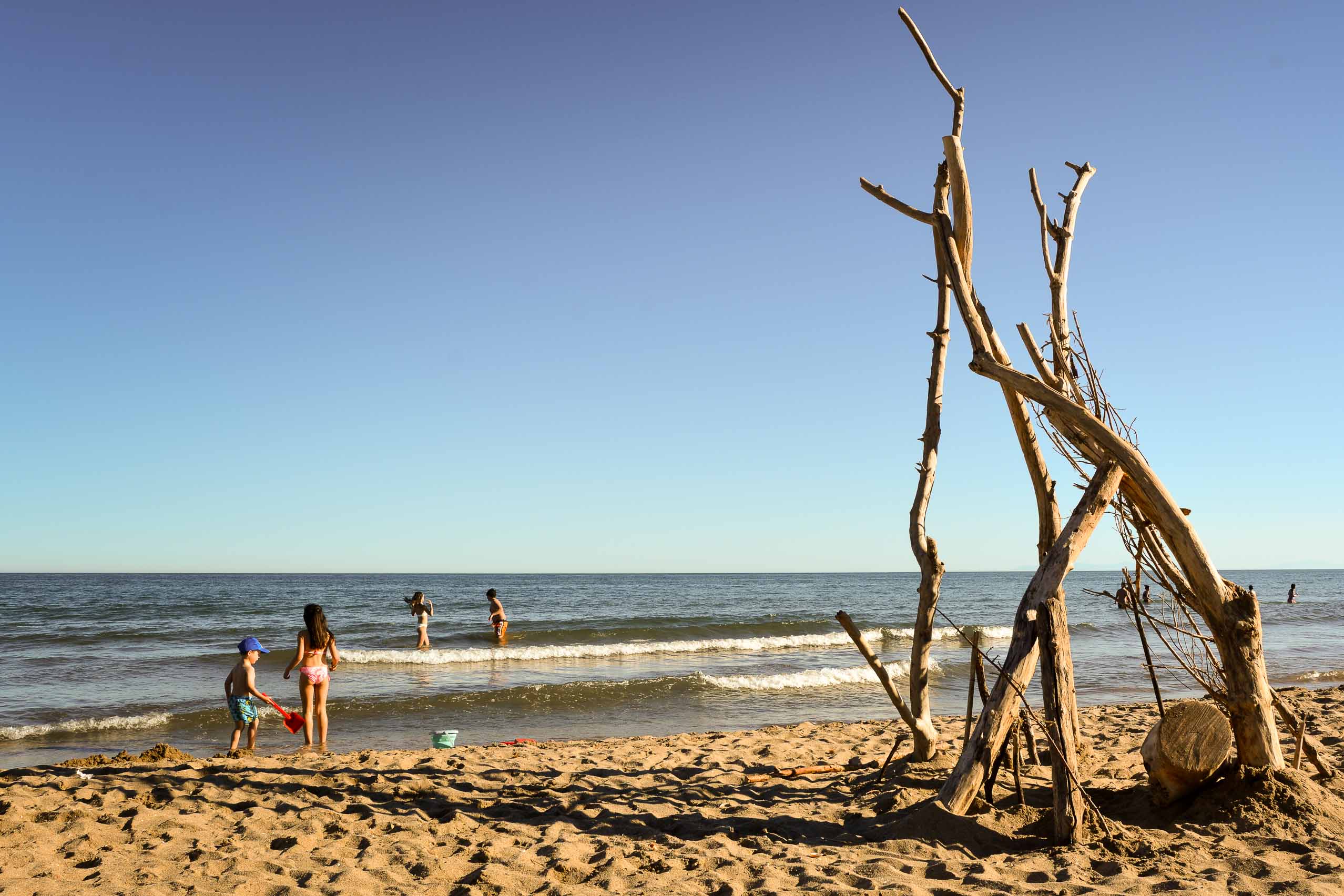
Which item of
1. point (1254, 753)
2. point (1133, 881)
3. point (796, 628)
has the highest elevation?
point (1254, 753)

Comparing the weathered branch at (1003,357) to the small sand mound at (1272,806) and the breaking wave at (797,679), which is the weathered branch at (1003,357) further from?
the breaking wave at (797,679)

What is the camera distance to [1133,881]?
4.01m

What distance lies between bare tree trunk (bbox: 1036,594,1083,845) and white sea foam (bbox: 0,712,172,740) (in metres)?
10.7

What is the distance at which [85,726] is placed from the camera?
10281 mm

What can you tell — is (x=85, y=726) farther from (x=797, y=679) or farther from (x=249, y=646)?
(x=797, y=679)

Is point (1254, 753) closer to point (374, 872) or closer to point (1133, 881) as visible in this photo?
point (1133, 881)

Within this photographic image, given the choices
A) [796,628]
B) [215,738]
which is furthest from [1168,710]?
[796,628]

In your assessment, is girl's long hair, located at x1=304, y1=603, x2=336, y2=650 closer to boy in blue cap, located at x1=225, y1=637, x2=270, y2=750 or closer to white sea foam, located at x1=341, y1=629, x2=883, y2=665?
boy in blue cap, located at x1=225, y1=637, x2=270, y2=750

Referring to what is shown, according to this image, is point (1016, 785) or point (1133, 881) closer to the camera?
point (1133, 881)

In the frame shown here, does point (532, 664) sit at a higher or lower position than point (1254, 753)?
lower

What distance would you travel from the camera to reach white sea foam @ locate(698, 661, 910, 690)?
14148 millimetres

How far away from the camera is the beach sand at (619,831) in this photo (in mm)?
4270

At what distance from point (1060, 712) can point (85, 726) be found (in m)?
11.2

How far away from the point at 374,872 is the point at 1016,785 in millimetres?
3715
